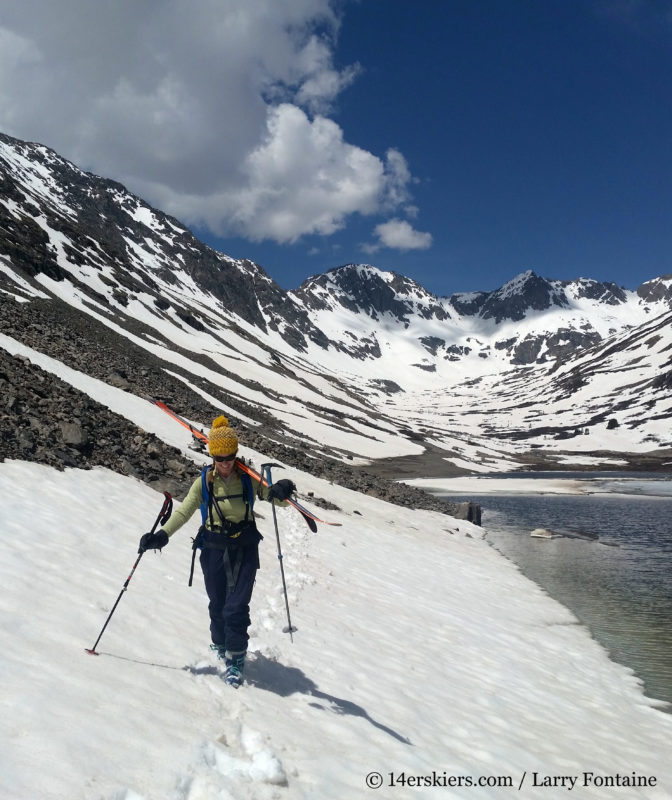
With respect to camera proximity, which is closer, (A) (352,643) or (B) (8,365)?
(A) (352,643)

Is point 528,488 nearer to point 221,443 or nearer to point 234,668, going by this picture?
point 234,668

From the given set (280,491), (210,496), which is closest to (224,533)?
(210,496)

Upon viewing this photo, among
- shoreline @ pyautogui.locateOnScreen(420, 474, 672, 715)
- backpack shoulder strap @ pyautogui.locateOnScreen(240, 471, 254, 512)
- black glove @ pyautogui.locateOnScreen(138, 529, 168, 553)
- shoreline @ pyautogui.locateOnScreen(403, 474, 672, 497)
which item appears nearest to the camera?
black glove @ pyautogui.locateOnScreen(138, 529, 168, 553)

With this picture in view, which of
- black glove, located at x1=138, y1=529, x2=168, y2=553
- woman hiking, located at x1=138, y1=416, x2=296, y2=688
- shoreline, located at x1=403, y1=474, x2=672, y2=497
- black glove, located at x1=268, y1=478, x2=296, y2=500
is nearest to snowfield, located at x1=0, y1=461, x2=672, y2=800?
woman hiking, located at x1=138, y1=416, x2=296, y2=688

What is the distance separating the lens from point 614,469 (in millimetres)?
119812

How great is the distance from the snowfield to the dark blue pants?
0.50m

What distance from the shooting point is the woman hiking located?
6830 mm

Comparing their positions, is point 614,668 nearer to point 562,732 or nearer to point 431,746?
point 562,732

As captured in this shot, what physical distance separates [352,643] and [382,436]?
102 m

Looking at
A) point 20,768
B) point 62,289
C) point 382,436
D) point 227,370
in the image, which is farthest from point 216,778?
point 382,436

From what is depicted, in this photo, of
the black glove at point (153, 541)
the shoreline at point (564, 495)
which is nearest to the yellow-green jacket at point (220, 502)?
the black glove at point (153, 541)

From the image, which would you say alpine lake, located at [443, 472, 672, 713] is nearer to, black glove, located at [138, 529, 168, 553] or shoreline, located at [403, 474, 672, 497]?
black glove, located at [138, 529, 168, 553]

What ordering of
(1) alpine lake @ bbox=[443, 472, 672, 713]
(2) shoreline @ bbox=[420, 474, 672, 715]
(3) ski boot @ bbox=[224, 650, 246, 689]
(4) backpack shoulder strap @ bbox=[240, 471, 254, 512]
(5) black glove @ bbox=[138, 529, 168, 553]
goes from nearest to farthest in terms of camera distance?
(5) black glove @ bbox=[138, 529, 168, 553] < (3) ski boot @ bbox=[224, 650, 246, 689] < (4) backpack shoulder strap @ bbox=[240, 471, 254, 512] < (2) shoreline @ bbox=[420, 474, 672, 715] < (1) alpine lake @ bbox=[443, 472, 672, 713]

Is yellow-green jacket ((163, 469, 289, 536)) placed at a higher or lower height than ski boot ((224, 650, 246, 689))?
higher
